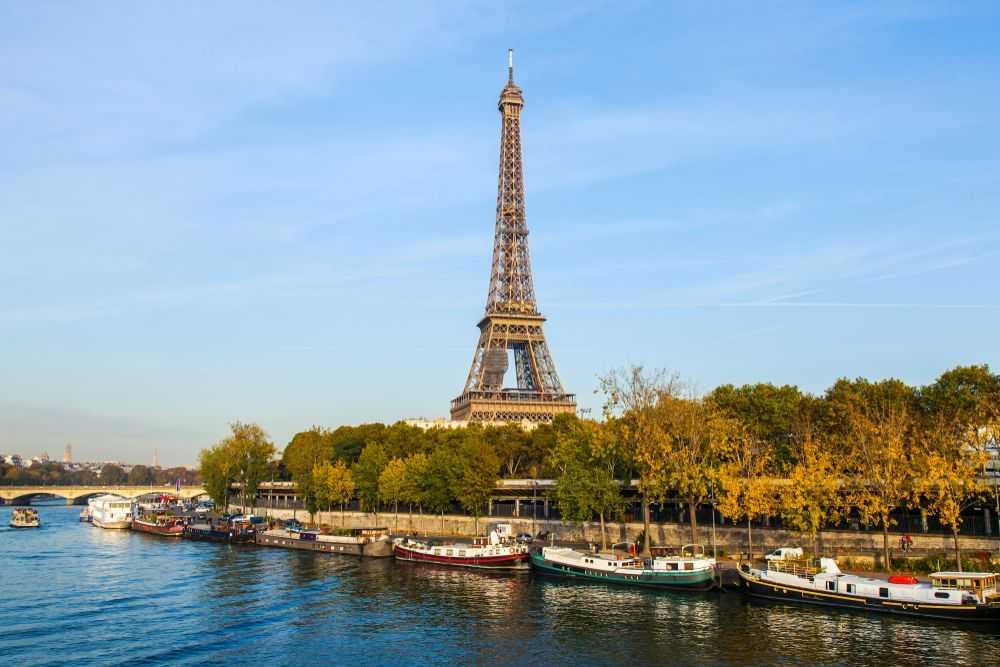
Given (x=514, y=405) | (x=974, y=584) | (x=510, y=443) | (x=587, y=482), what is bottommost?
(x=974, y=584)

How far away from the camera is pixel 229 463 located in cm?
14938

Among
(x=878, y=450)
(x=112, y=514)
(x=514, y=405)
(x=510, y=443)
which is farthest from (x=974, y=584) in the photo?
(x=112, y=514)

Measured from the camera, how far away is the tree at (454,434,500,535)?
100688 millimetres

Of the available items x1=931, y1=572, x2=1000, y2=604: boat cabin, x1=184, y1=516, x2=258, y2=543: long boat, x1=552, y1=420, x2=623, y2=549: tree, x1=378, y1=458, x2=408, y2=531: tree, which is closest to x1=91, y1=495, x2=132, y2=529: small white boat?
x1=184, y1=516, x2=258, y2=543: long boat

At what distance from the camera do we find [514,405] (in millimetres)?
151625

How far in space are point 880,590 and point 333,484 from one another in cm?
8379

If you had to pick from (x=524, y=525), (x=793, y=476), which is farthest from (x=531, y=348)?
(x=793, y=476)

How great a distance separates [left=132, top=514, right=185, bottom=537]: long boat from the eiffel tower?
52881mm

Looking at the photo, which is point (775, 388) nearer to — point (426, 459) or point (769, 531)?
point (769, 531)

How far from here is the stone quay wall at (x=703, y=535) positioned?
6706cm

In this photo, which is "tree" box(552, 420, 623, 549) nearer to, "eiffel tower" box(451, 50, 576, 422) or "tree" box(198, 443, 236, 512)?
"eiffel tower" box(451, 50, 576, 422)

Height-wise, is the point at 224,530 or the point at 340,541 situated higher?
the point at 340,541

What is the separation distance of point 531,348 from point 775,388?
67306mm

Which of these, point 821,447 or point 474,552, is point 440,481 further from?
point 821,447
